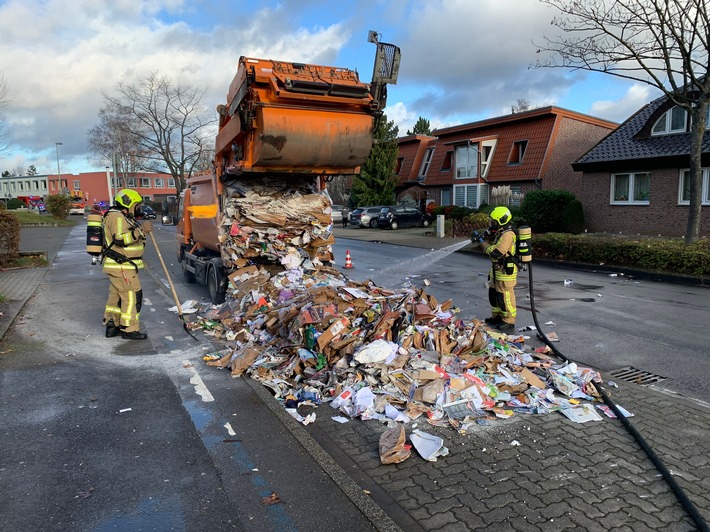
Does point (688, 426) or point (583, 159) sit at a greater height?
point (583, 159)

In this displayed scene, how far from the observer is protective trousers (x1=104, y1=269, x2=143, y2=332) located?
6824 mm

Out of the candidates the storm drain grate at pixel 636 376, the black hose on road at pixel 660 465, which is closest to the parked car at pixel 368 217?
the storm drain grate at pixel 636 376

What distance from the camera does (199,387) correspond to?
5.10m

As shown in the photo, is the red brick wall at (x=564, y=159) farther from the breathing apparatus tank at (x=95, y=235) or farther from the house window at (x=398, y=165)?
the breathing apparatus tank at (x=95, y=235)

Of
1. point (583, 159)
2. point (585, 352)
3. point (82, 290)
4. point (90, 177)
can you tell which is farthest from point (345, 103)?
point (90, 177)

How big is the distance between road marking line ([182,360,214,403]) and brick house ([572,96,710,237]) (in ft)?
68.0

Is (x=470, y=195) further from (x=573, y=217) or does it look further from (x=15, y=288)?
(x=15, y=288)

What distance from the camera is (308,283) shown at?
772 centimetres

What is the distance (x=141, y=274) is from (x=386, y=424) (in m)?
10.8

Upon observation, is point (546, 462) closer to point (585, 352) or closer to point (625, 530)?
point (625, 530)

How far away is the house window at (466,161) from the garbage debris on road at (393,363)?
2789cm

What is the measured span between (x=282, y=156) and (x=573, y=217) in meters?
18.8

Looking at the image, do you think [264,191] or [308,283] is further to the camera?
[264,191]

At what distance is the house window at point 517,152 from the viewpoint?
3079cm
